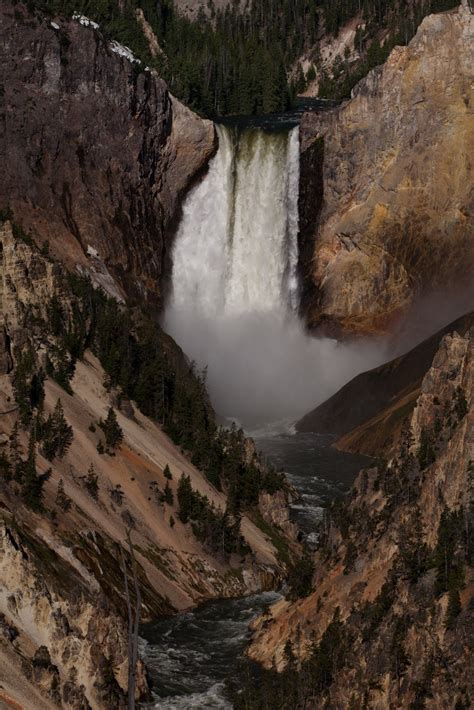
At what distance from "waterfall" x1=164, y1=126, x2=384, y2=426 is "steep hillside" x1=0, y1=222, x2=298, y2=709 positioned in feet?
99.2

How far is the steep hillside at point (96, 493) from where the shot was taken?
50094 mm

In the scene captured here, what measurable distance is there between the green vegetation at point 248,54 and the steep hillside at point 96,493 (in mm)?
69040

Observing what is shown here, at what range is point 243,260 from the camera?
137 m

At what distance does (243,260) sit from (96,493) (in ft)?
225

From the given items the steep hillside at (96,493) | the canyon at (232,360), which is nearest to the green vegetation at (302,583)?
the canyon at (232,360)

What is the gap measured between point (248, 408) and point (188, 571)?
5517 centimetres

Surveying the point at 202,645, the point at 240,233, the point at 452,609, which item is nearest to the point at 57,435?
the point at 202,645

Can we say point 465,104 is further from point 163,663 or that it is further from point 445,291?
point 163,663

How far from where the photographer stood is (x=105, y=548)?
64.7m

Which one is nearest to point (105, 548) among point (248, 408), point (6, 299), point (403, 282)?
point (6, 299)

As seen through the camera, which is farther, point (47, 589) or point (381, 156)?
point (381, 156)

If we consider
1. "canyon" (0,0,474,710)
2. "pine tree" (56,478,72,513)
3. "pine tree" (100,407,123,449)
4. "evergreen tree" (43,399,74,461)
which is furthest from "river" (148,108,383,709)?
"pine tree" (56,478,72,513)

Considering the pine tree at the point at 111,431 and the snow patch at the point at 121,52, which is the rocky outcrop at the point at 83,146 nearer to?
the snow patch at the point at 121,52

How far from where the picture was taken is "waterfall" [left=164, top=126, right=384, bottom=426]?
13362cm
